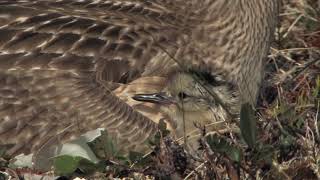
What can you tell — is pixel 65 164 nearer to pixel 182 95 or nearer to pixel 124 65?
pixel 182 95

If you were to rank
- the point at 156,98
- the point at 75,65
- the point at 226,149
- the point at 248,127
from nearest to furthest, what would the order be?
1. the point at 226,149
2. the point at 248,127
3. the point at 156,98
4. the point at 75,65

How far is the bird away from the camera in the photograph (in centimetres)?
533

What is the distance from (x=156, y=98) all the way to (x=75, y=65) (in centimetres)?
51

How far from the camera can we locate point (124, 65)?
5.68m

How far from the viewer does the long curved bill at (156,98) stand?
17.5 feet

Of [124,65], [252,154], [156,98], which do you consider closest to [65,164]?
[156,98]

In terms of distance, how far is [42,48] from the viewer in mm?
5637

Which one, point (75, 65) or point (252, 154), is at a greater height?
point (75, 65)

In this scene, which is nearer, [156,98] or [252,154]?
[252,154]

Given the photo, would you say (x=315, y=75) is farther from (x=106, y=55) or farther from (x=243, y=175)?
(x=243, y=175)

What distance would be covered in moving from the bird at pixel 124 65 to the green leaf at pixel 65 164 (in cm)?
35

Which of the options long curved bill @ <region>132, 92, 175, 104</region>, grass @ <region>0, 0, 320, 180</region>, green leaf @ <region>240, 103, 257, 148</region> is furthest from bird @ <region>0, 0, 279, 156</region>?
green leaf @ <region>240, 103, 257, 148</region>

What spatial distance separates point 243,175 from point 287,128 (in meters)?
0.36

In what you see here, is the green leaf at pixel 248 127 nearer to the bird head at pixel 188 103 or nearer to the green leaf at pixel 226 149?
the green leaf at pixel 226 149
